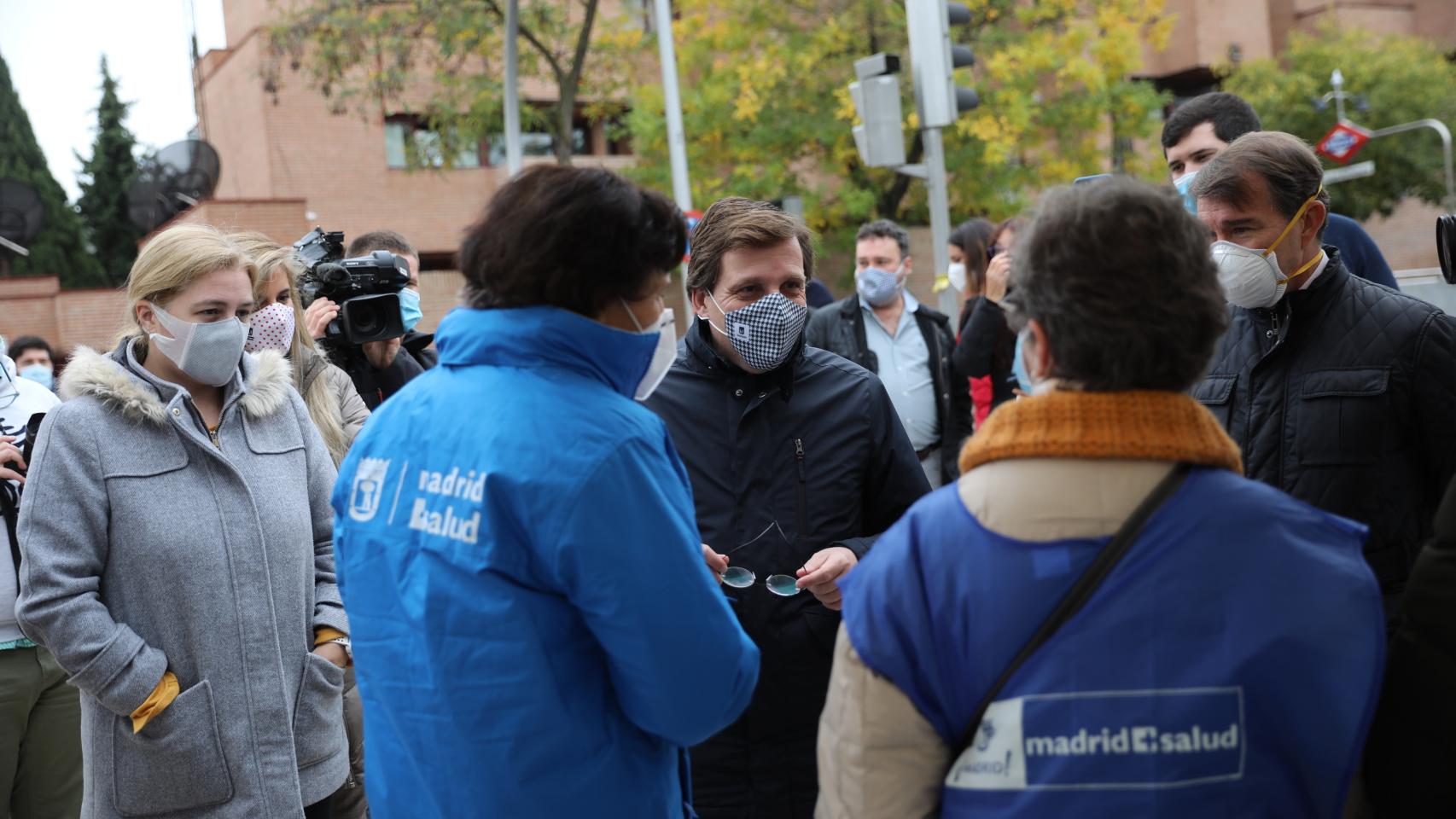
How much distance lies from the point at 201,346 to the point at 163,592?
0.67 metres

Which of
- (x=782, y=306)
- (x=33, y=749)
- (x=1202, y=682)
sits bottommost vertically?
(x=33, y=749)

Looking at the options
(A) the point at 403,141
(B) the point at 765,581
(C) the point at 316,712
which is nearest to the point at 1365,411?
(B) the point at 765,581

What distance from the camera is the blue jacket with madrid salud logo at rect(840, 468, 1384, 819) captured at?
171cm

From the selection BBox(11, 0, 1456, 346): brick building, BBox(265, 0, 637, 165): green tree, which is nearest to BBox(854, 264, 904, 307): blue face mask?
BBox(265, 0, 637, 165): green tree

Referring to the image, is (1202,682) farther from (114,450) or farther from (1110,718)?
(114,450)

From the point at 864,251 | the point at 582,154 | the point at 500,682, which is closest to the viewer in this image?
the point at 500,682

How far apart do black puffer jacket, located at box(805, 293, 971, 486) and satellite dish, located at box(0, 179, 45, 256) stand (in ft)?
77.7

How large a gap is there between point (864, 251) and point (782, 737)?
4.78 metres

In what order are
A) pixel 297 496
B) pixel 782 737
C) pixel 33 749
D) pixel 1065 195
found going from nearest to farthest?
1. pixel 1065 195
2. pixel 782 737
3. pixel 297 496
4. pixel 33 749

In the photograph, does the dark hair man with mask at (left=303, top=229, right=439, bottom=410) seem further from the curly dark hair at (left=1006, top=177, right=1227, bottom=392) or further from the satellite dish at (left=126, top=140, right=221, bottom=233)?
the satellite dish at (left=126, top=140, right=221, bottom=233)

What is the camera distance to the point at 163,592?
3.29 m

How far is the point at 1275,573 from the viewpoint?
1718 millimetres

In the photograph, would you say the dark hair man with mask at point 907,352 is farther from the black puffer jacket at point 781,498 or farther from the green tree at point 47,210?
the green tree at point 47,210

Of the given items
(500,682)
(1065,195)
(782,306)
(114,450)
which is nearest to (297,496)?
(114,450)
